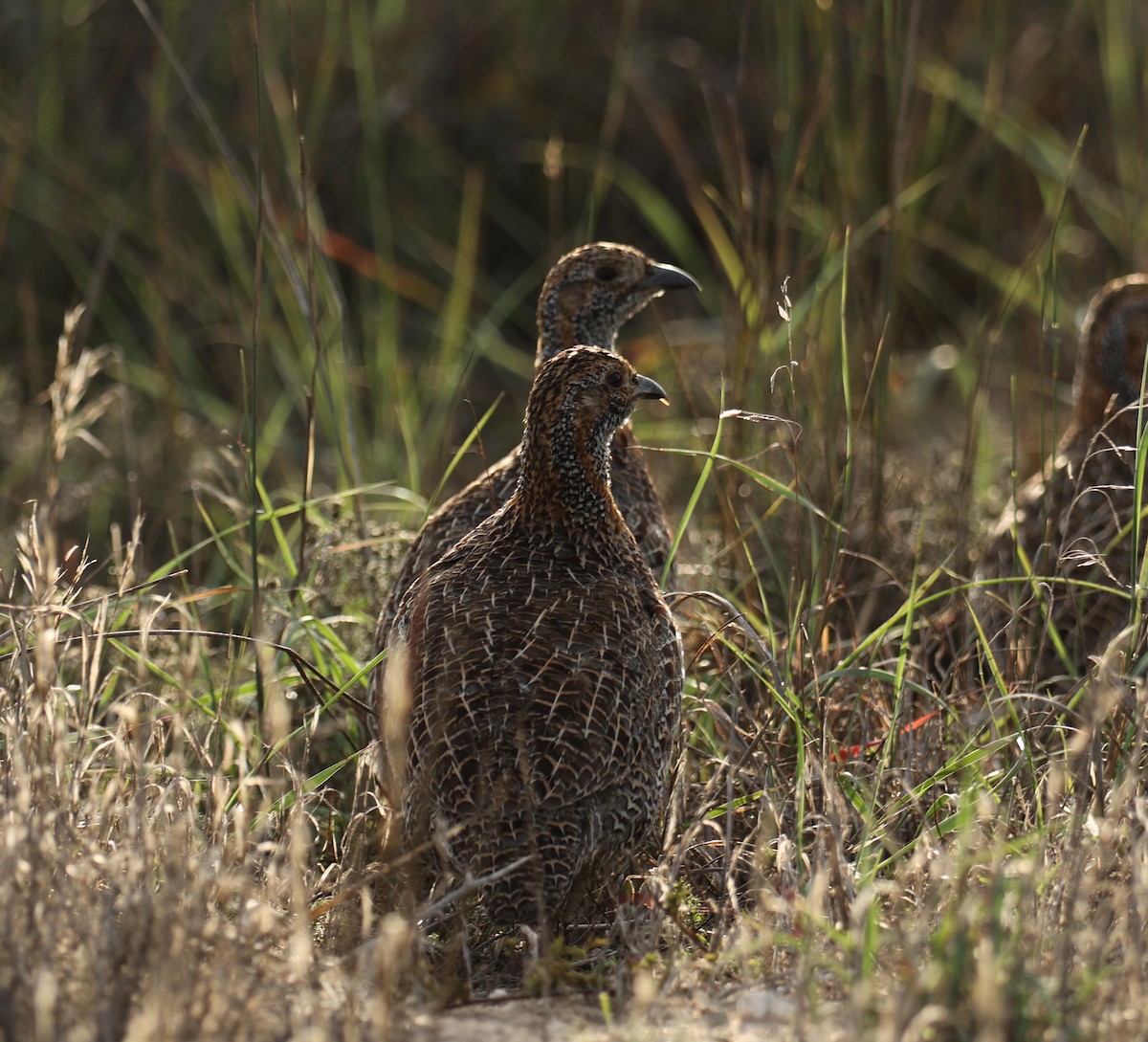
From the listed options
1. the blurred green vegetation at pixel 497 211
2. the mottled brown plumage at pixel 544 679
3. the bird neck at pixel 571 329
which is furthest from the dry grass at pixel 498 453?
the bird neck at pixel 571 329

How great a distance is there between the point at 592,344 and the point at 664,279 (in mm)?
313

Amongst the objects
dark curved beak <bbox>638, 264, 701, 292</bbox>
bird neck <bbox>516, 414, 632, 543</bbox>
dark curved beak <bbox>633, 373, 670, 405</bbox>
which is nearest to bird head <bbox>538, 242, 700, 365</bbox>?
dark curved beak <bbox>638, 264, 701, 292</bbox>

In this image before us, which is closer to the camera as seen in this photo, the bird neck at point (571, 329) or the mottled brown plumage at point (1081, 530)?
the mottled brown plumage at point (1081, 530)

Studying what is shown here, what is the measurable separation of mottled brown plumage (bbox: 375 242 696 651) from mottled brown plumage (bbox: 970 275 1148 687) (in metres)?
1.01

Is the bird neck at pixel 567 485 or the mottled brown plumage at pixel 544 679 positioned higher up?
the bird neck at pixel 567 485

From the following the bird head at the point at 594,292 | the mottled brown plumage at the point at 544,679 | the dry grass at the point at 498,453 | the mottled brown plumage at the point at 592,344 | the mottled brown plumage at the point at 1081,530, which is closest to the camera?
the dry grass at the point at 498,453

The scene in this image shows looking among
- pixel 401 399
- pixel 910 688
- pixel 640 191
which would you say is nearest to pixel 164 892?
pixel 910 688

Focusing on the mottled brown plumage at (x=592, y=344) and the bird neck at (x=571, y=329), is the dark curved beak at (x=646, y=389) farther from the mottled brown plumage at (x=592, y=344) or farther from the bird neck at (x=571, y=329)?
the bird neck at (x=571, y=329)

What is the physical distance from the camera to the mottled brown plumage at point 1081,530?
4.10m

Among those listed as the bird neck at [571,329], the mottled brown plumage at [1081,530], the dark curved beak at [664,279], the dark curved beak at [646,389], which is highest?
the dark curved beak at [664,279]

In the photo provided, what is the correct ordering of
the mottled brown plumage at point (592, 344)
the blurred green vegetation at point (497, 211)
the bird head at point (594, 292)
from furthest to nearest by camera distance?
the blurred green vegetation at point (497, 211)
the bird head at point (594, 292)
the mottled brown plumage at point (592, 344)

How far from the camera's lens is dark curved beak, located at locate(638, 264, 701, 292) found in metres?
5.14

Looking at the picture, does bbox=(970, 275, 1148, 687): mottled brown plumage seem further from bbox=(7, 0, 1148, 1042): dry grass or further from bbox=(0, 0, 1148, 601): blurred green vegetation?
bbox=(0, 0, 1148, 601): blurred green vegetation

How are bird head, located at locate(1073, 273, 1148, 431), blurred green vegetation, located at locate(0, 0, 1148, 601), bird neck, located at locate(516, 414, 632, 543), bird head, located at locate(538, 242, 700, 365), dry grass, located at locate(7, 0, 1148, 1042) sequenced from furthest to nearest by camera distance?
bird head, located at locate(1073, 273, 1148, 431) → blurred green vegetation, located at locate(0, 0, 1148, 601) → bird head, located at locate(538, 242, 700, 365) → bird neck, located at locate(516, 414, 632, 543) → dry grass, located at locate(7, 0, 1148, 1042)
